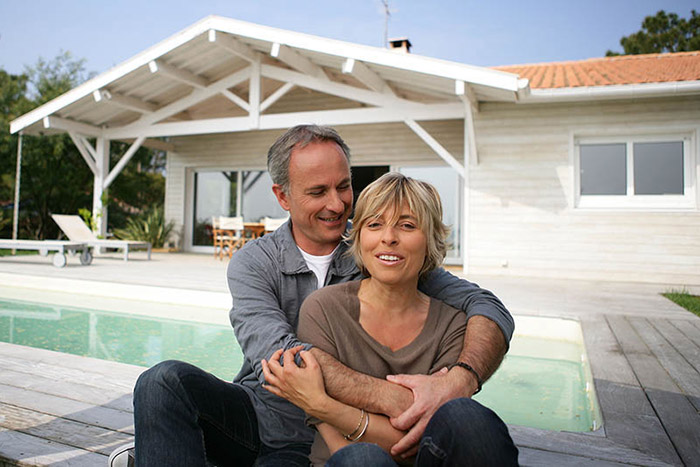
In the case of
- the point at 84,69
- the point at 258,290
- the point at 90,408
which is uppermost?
the point at 84,69

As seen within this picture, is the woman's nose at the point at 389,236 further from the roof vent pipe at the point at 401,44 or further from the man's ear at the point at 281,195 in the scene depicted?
the roof vent pipe at the point at 401,44

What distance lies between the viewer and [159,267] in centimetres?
725

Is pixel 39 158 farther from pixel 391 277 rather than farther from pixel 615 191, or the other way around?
pixel 391 277

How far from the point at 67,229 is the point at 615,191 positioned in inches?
345

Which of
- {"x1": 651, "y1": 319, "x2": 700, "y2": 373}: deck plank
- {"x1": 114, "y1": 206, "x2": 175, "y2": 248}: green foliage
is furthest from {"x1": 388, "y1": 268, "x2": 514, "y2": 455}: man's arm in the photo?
{"x1": 114, "y1": 206, "x2": 175, "y2": 248}: green foliage

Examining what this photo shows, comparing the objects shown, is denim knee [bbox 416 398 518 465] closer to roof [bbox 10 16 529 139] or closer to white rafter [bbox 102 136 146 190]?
roof [bbox 10 16 529 139]

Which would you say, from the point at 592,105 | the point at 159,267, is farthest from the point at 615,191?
the point at 159,267

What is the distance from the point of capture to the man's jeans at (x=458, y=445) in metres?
0.93

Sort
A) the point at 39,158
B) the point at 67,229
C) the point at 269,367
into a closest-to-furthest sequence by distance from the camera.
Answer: the point at 269,367, the point at 67,229, the point at 39,158

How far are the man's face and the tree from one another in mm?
22679

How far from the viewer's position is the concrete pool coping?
62.3 inches

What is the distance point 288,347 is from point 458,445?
1.44 ft

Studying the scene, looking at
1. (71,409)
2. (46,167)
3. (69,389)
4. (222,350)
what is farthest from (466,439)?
(46,167)

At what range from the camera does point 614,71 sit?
7.91 m
